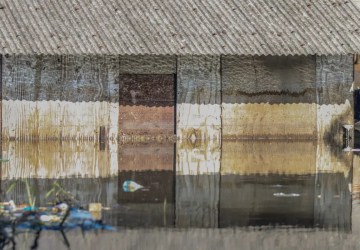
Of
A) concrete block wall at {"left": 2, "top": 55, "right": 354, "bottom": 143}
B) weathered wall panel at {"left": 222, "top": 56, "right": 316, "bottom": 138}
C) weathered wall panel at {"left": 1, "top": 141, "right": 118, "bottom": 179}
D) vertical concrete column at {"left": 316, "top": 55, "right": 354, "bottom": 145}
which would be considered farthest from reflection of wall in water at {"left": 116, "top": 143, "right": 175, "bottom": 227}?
vertical concrete column at {"left": 316, "top": 55, "right": 354, "bottom": 145}

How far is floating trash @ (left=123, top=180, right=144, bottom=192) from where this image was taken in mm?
16891

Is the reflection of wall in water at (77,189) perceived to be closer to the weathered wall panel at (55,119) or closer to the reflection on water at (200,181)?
the reflection on water at (200,181)

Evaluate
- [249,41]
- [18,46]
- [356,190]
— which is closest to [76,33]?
[18,46]

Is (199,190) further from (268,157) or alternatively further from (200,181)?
(268,157)

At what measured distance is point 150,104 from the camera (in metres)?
27.1

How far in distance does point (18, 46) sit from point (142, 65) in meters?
3.42

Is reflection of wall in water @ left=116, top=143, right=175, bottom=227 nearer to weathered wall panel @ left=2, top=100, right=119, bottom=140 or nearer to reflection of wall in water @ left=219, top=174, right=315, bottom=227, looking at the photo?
reflection of wall in water @ left=219, top=174, right=315, bottom=227

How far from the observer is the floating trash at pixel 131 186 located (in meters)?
16.9

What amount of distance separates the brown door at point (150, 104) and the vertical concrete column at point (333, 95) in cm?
381

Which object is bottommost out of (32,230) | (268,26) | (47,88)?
(32,230)

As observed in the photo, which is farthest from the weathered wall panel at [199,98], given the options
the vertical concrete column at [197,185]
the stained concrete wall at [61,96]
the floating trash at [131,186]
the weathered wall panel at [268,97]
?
the floating trash at [131,186]

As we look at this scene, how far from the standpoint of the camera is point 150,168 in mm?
20266

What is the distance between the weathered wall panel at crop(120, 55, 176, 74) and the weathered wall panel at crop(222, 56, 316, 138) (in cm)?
139

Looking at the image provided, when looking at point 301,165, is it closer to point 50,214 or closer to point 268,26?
point 268,26
